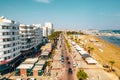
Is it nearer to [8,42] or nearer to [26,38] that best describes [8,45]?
[8,42]

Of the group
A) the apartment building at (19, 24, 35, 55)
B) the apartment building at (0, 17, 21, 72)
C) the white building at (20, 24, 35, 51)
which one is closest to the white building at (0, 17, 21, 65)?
the apartment building at (0, 17, 21, 72)

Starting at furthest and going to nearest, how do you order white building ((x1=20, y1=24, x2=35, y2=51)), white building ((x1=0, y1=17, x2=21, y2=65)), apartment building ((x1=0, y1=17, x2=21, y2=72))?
white building ((x1=20, y1=24, x2=35, y2=51)), white building ((x1=0, y1=17, x2=21, y2=65)), apartment building ((x1=0, y1=17, x2=21, y2=72))

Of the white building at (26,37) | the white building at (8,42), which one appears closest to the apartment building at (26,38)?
the white building at (26,37)

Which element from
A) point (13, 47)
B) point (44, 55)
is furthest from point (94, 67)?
point (13, 47)

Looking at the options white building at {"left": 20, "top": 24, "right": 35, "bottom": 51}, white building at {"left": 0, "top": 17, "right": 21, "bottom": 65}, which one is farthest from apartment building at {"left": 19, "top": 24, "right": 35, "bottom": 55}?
white building at {"left": 0, "top": 17, "right": 21, "bottom": 65}

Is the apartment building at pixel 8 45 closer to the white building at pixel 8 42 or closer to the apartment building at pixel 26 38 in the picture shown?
the white building at pixel 8 42

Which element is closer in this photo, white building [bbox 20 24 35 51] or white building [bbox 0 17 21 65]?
white building [bbox 0 17 21 65]

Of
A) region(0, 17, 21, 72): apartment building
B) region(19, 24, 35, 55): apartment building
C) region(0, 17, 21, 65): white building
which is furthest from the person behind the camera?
region(19, 24, 35, 55): apartment building

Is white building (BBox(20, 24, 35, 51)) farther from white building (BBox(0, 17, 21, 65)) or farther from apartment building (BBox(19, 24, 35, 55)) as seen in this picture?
white building (BBox(0, 17, 21, 65))

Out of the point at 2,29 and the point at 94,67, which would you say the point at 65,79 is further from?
the point at 2,29
